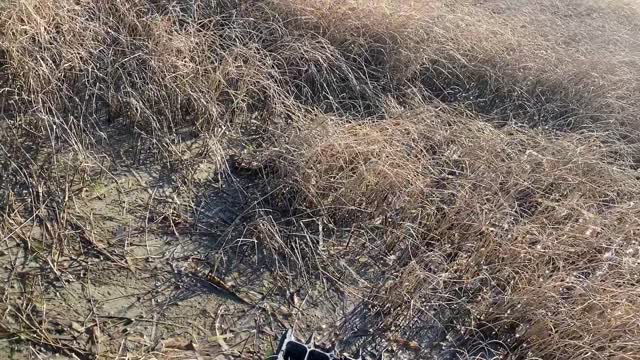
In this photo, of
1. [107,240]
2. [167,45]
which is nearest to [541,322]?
[107,240]

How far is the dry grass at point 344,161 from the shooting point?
8.07ft

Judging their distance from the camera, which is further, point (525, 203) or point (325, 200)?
point (525, 203)

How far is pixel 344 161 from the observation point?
2.94m

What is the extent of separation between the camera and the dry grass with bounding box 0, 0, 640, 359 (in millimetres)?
2459

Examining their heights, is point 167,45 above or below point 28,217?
above

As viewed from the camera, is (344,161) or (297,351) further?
(344,161)

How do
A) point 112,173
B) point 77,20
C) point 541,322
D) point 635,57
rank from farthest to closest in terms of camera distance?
1. point 635,57
2. point 77,20
3. point 112,173
4. point 541,322

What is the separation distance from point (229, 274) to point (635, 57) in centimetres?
384

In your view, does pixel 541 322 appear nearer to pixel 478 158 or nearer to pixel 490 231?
pixel 490 231

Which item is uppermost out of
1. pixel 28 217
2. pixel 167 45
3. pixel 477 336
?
pixel 167 45

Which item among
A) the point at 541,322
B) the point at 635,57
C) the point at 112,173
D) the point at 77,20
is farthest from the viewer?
the point at 635,57

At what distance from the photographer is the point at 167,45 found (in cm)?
318

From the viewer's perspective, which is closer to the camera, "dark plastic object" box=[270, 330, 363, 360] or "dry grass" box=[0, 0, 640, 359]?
"dark plastic object" box=[270, 330, 363, 360]

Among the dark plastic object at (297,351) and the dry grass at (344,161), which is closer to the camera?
the dark plastic object at (297,351)
